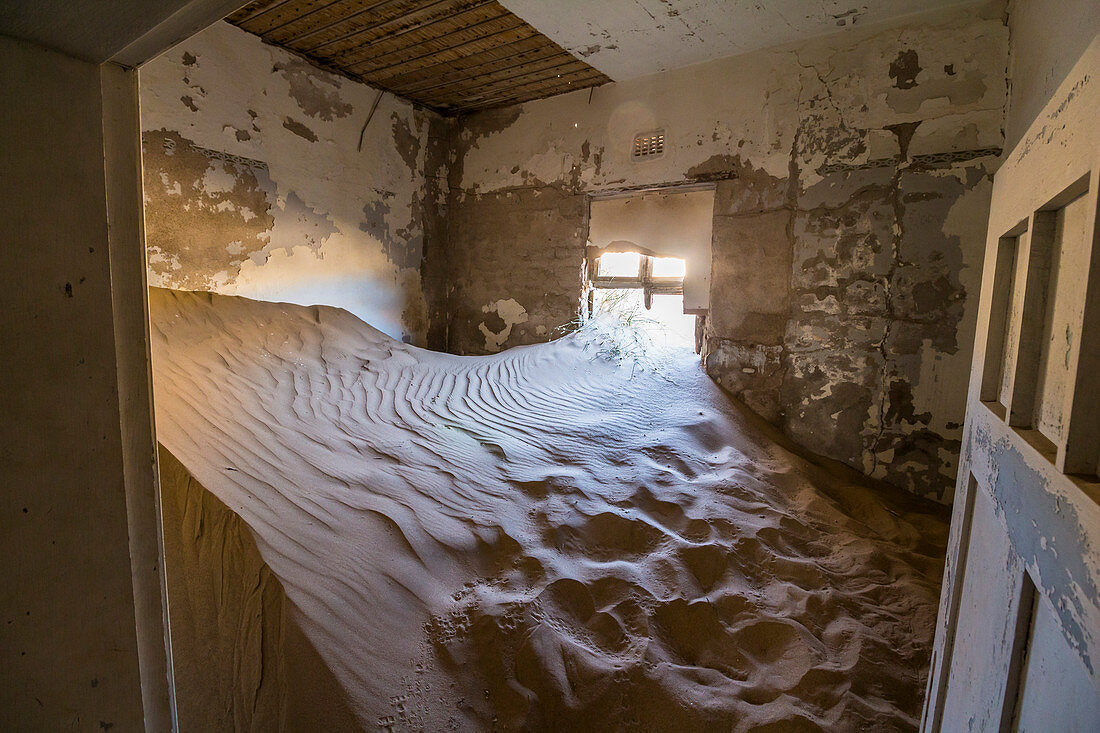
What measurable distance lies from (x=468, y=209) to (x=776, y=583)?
5.91 metres

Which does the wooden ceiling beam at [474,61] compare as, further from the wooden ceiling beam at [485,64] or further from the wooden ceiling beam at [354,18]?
the wooden ceiling beam at [354,18]

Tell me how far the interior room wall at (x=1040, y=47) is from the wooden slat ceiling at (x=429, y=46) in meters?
3.49

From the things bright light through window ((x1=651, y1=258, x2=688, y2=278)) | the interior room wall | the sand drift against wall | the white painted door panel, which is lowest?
the sand drift against wall

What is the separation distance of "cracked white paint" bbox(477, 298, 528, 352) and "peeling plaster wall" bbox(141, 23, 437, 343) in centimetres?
91

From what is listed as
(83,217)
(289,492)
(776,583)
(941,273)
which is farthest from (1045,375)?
(941,273)

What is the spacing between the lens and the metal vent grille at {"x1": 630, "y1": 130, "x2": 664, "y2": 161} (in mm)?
5379

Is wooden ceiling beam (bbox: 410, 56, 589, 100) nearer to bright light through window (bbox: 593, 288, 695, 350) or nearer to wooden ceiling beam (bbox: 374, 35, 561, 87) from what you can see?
wooden ceiling beam (bbox: 374, 35, 561, 87)

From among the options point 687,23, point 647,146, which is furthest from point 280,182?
point 687,23

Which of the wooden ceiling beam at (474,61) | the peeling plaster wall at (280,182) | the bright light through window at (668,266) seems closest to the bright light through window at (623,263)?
the bright light through window at (668,266)

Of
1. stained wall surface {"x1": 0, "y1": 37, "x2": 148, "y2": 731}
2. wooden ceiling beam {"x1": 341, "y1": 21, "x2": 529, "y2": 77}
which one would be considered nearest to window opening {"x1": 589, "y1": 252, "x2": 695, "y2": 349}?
wooden ceiling beam {"x1": 341, "y1": 21, "x2": 529, "y2": 77}

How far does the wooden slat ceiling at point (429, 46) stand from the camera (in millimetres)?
4516

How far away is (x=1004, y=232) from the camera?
47.4 inches

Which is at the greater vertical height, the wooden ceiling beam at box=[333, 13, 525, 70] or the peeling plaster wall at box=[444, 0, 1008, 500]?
the wooden ceiling beam at box=[333, 13, 525, 70]

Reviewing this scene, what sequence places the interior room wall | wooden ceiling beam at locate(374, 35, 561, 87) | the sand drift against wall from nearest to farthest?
the sand drift against wall, the interior room wall, wooden ceiling beam at locate(374, 35, 561, 87)
